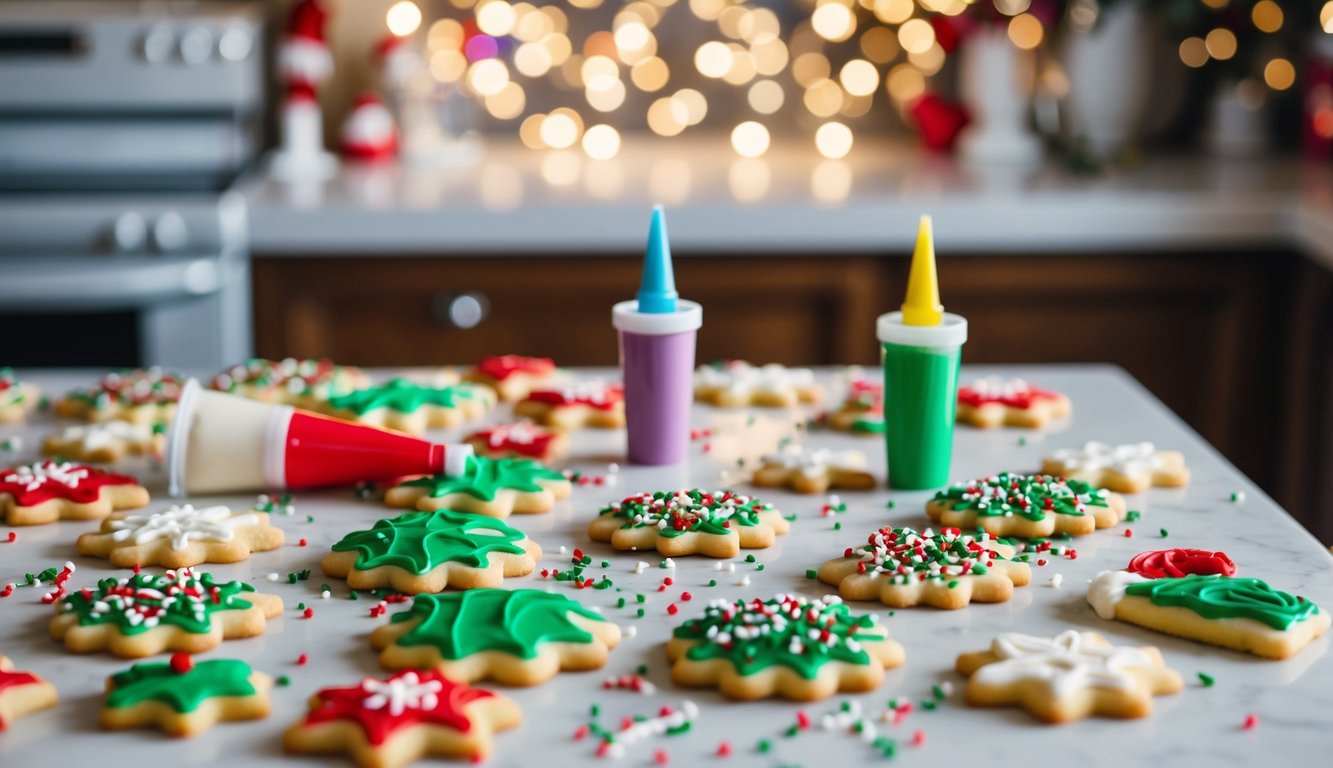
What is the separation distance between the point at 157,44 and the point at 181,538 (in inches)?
65.8

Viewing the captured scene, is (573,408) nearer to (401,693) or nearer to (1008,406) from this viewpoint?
(1008,406)

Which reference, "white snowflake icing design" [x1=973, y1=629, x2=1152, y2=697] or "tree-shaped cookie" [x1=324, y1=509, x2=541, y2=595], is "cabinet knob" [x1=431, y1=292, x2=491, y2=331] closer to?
"tree-shaped cookie" [x1=324, y1=509, x2=541, y2=595]

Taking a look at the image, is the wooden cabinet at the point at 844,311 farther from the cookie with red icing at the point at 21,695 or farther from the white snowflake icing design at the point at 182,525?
the cookie with red icing at the point at 21,695

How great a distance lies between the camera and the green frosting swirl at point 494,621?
90 cm

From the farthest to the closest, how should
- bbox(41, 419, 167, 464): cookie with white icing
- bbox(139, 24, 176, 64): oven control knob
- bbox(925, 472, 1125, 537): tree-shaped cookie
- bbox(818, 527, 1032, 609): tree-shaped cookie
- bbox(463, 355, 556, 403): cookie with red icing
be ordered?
bbox(139, 24, 176, 64): oven control knob → bbox(463, 355, 556, 403): cookie with red icing → bbox(41, 419, 167, 464): cookie with white icing → bbox(925, 472, 1125, 537): tree-shaped cookie → bbox(818, 527, 1032, 609): tree-shaped cookie

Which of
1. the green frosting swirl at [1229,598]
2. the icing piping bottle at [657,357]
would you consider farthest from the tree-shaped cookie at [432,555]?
the green frosting swirl at [1229,598]

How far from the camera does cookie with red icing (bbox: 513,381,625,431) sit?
4.78 ft

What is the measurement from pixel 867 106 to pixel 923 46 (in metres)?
0.17

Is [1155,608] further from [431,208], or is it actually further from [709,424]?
[431,208]

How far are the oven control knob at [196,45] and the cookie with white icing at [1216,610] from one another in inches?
79.0

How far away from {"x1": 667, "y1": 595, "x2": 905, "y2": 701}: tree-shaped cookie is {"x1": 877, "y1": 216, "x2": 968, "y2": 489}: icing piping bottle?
1.08 feet

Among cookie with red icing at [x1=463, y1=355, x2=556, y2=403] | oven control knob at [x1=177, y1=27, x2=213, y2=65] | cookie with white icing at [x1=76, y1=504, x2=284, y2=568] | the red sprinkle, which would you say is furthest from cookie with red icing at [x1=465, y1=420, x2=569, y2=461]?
oven control knob at [x1=177, y1=27, x2=213, y2=65]

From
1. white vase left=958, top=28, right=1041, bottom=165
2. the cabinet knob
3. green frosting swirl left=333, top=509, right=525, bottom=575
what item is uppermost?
white vase left=958, top=28, right=1041, bottom=165

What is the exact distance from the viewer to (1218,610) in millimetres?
943
